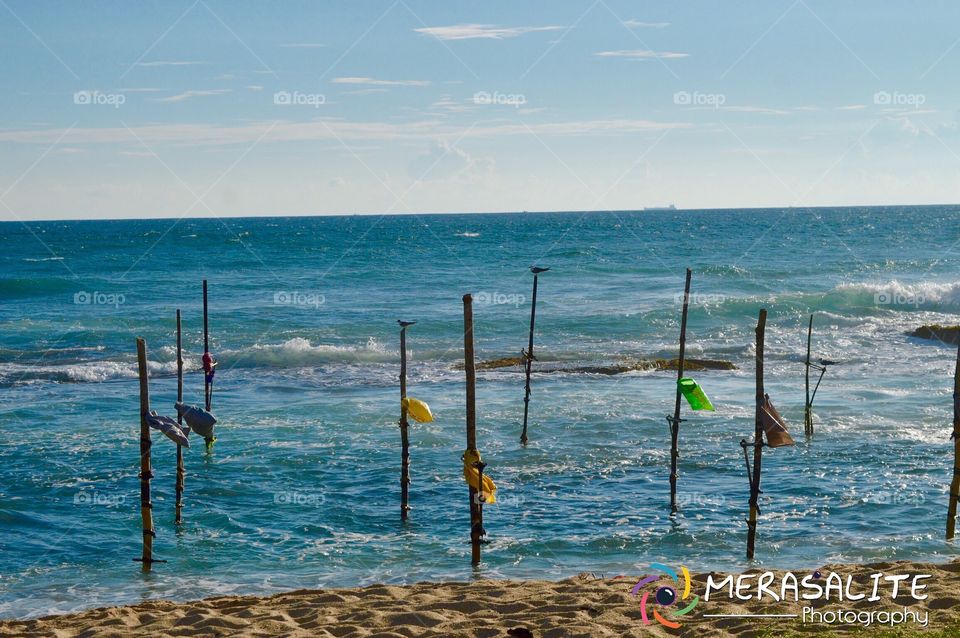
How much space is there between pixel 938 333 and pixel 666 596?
2894 centimetres

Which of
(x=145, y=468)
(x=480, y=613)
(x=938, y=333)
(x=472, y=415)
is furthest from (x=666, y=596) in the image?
(x=938, y=333)

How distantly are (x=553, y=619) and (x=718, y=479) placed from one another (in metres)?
8.32

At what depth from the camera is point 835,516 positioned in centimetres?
1498

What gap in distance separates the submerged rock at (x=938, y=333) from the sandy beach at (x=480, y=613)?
25905 millimetres

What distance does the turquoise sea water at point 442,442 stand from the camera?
13.6m

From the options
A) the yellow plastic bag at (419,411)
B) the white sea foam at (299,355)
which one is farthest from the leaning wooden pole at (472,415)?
the white sea foam at (299,355)

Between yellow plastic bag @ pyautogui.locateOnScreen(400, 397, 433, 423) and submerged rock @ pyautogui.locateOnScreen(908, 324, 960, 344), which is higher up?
submerged rock @ pyautogui.locateOnScreen(908, 324, 960, 344)

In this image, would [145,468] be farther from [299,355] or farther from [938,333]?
[938,333]

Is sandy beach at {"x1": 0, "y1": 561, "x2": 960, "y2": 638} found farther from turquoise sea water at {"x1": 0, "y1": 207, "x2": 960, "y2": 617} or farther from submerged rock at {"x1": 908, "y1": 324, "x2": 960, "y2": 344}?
submerged rock at {"x1": 908, "y1": 324, "x2": 960, "y2": 344}

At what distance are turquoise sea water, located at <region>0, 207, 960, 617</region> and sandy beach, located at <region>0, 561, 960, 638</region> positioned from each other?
1305mm

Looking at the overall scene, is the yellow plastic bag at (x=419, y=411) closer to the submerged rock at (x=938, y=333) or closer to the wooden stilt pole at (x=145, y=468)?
→ the wooden stilt pole at (x=145, y=468)

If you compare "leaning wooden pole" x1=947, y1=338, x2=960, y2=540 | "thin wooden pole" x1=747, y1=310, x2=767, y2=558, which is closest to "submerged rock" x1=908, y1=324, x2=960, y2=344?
"leaning wooden pole" x1=947, y1=338, x2=960, y2=540

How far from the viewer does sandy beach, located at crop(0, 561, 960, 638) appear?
31.1ft

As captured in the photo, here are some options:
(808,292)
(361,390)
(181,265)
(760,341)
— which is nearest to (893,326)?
(808,292)
